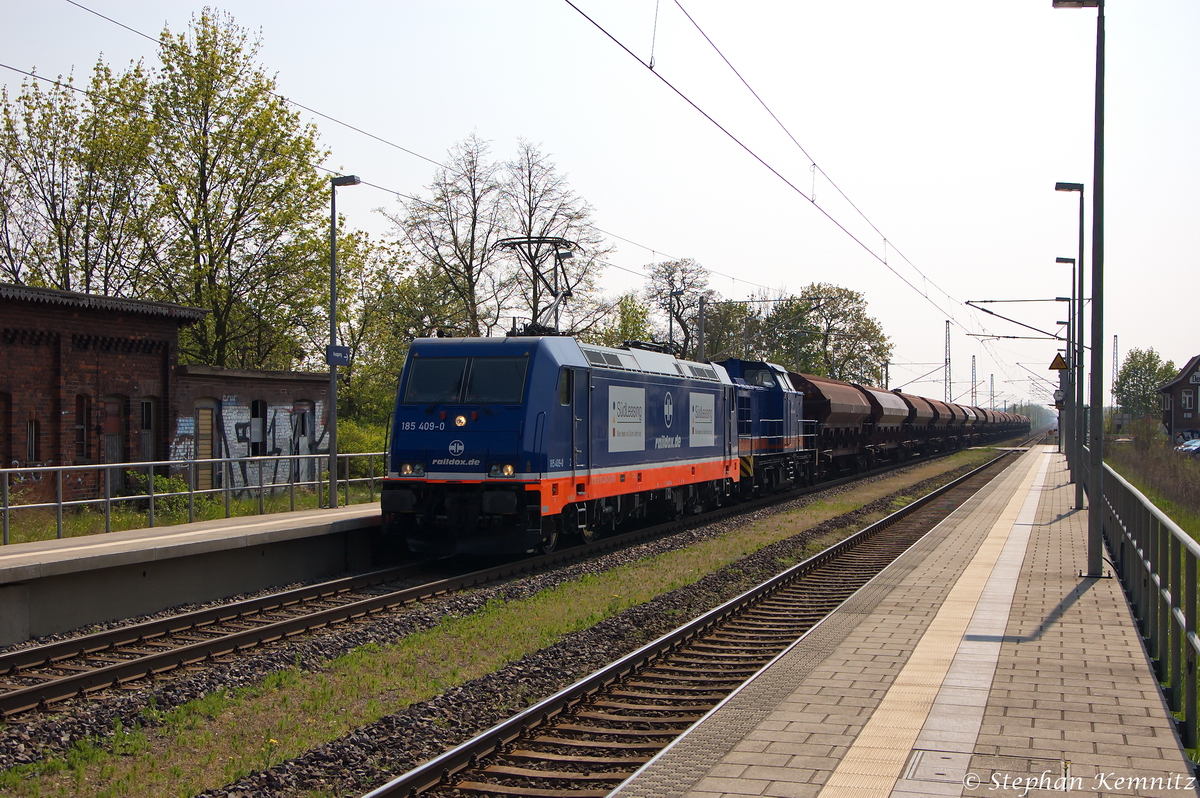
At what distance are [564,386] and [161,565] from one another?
5.95 meters

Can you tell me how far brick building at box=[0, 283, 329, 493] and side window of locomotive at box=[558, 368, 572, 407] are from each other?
10.8 metres

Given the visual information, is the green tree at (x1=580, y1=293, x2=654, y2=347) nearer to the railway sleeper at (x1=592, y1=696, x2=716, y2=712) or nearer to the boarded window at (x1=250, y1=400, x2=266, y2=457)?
the boarded window at (x1=250, y1=400, x2=266, y2=457)

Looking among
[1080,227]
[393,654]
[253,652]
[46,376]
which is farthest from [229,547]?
[1080,227]

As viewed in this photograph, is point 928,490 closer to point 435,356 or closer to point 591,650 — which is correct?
point 435,356

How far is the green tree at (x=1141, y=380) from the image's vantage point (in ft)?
319

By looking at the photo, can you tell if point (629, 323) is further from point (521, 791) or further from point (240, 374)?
point (521, 791)

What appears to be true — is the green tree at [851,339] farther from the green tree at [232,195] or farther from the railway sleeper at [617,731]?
the railway sleeper at [617,731]

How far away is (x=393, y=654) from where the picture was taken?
30.3ft

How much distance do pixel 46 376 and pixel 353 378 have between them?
70.2ft

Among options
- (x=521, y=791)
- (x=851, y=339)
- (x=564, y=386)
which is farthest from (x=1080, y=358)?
(x=851, y=339)

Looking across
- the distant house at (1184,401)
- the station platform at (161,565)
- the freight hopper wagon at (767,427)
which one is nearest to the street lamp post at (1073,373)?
the freight hopper wagon at (767,427)

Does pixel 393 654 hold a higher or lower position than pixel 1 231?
lower

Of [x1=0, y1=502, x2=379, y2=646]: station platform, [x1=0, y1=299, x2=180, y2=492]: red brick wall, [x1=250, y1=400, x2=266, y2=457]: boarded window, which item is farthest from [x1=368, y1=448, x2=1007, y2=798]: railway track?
[x1=250, y1=400, x2=266, y2=457]: boarded window

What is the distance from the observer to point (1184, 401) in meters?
79.4
